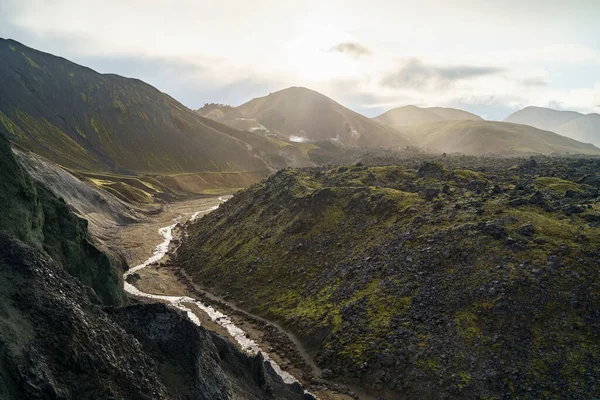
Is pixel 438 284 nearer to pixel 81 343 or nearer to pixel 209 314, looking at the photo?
pixel 209 314

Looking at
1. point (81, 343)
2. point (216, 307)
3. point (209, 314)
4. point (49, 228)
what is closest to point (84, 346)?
point (81, 343)

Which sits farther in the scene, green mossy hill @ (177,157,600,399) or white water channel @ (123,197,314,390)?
white water channel @ (123,197,314,390)

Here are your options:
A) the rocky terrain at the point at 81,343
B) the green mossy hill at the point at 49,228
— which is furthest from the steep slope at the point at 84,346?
the green mossy hill at the point at 49,228

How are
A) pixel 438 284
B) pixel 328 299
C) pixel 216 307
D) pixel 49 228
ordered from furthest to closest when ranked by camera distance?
1. pixel 216 307
2. pixel 328 299
3. pixel 438 284
4. pixel 49 228

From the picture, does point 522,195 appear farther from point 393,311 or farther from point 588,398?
point 588,398

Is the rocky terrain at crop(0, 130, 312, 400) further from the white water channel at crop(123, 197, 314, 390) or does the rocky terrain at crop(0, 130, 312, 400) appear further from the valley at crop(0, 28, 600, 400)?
the white water channel at crop(123, 197, 314, 390)

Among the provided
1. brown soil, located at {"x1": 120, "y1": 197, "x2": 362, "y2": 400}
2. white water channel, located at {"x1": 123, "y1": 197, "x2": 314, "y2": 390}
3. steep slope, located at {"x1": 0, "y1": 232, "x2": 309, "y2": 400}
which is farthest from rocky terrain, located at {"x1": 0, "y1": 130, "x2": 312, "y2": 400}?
white water channel, located at {"x1": 123, "y1": 197, "x2": 314, "y2": 390}

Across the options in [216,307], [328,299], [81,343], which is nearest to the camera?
[81,343]
